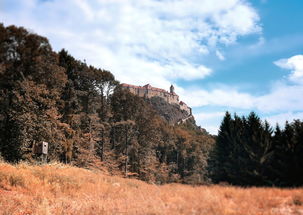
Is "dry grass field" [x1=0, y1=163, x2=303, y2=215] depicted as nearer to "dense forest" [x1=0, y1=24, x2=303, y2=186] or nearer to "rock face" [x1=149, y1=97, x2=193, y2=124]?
"dense forest" [x1=0, y1=24, x2=303, y2=186]

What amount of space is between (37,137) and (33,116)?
1.81 meters

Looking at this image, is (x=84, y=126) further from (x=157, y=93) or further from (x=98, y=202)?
(x=157, y=93)

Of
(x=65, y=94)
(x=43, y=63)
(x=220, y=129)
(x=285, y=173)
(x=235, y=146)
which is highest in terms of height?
(x=43, y=63)

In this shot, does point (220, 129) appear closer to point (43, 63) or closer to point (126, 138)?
point (126, 138)

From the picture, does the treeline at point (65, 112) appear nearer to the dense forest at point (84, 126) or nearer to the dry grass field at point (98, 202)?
the dense forest at point (84, 126)

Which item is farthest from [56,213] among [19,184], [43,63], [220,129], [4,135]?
[220,129]

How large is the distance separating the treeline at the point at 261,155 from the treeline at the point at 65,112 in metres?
16.3

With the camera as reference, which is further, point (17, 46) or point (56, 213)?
point (17, 46)

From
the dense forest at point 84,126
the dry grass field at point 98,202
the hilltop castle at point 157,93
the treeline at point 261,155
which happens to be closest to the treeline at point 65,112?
the dense forest at point 84,126

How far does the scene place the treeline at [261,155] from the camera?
21834 mm

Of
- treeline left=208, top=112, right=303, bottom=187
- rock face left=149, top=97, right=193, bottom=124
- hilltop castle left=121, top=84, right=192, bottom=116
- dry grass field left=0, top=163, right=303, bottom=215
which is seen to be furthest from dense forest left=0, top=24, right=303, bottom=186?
hilltop castle left=121, top=84, right=192, bottom=116

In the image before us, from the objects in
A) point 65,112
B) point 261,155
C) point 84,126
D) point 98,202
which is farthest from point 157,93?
point 98,202

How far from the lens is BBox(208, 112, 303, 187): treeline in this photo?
2183cm

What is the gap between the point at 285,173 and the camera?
21953 millimetres
